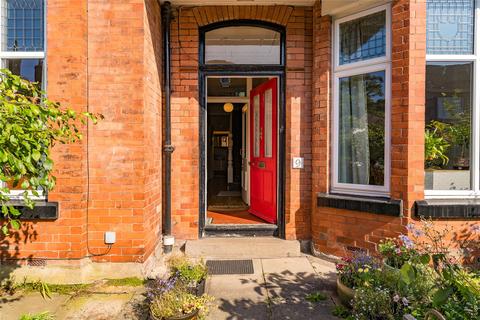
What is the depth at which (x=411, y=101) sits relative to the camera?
153 inches

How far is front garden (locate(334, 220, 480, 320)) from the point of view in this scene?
7.59ft

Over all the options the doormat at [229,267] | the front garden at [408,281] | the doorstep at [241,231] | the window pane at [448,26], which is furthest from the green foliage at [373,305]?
the window pane at [448,26]

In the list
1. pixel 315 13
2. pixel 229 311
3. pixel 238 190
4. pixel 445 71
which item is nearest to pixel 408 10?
pixel 445 71

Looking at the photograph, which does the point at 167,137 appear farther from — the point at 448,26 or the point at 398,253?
the point at 448,26

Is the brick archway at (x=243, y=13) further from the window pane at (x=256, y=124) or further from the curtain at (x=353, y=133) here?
the window pane at (x=256, y=124)

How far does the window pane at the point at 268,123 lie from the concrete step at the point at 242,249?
151 cm

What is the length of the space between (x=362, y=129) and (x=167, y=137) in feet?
8.94

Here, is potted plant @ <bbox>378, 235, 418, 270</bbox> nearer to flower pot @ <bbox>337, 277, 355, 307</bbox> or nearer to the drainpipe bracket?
flower pot @ <bbox>337, 277, 355, 307</bbox>

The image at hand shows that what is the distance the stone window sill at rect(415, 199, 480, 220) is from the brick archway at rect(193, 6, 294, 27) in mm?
3150

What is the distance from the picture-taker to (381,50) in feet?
13.9

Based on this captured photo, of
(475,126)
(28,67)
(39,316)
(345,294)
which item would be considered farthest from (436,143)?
(28,67)

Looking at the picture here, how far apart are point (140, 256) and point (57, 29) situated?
2810 mm

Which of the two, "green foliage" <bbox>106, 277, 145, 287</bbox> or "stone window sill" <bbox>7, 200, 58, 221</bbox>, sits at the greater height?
"stone window sill" <bbox>7, 200, 58, 221</bbox>

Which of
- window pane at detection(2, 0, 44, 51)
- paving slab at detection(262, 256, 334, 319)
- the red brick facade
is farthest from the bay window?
paving slab at detection(262, 256, 334, 319)
